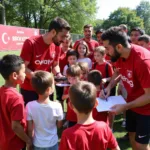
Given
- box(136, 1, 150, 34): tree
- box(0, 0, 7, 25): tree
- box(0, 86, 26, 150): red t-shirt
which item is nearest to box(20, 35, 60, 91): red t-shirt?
box(0, 86, 26, 150): red t-shirt

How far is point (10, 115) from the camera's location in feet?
8.00

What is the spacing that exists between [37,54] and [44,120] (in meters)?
1.39

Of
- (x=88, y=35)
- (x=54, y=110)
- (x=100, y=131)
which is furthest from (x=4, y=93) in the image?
(x=88, y=35)

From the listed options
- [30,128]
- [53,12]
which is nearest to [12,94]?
[30,128]

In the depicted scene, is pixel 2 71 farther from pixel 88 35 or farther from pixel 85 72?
pixel 88 35

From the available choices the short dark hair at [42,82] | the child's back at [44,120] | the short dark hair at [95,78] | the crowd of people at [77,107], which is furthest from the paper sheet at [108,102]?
the short dark hair at [42,82]

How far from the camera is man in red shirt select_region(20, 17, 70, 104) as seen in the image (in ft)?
12.0

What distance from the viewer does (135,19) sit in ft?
237

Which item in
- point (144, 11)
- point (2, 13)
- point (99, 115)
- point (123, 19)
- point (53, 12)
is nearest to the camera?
point (99, 115)

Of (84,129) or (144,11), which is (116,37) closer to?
(84,129)

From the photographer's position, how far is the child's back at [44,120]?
2.60 metres

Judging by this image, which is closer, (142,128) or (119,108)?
(119,108)

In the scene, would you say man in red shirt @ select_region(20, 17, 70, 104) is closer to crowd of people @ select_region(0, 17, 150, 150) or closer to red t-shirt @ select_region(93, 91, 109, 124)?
crowd of people @ select_region(0, 17, 150, 150)

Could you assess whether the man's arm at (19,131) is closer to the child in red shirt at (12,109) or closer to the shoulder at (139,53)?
the child in red shirt at (12,109)
